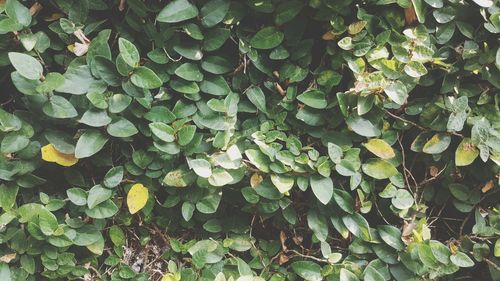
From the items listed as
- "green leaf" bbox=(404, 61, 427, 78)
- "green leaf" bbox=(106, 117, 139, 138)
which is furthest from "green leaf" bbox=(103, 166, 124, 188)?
"green leaf" bbox=(404, 61, 427, 78)

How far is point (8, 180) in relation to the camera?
126cm

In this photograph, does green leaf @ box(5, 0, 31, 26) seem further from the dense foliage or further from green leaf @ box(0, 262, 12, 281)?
green leaf @ box(0, 262, 12, 281)

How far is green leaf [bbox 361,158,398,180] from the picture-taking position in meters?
→ 1.36

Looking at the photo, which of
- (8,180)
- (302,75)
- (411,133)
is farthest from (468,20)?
(8,180)

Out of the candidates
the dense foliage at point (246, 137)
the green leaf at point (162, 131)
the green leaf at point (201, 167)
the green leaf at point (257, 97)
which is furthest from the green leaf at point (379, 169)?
the green leaf at point (162, 131)

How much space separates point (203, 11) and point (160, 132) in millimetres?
338

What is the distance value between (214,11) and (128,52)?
25 centimetres

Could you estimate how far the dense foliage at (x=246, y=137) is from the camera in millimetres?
1252

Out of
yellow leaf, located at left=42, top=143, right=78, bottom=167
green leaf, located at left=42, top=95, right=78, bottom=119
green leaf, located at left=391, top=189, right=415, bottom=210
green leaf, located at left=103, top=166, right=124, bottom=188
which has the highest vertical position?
green leaf, located at left=42, top=95, right=78, bottom=119

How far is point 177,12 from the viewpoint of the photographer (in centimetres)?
122

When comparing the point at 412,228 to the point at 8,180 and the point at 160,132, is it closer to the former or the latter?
the point at 160,132

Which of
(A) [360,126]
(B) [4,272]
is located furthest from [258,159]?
(B) [4,272]

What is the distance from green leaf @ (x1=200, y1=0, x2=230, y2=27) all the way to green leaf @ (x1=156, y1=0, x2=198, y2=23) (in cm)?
4

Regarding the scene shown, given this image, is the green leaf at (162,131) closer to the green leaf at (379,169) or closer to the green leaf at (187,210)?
the green leaf at (187,210)
